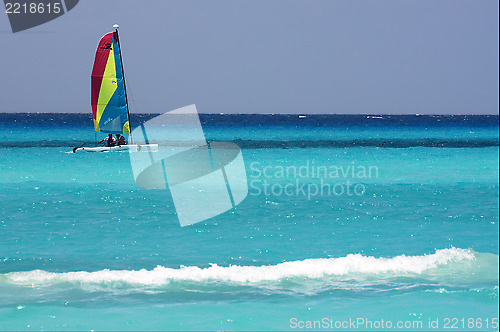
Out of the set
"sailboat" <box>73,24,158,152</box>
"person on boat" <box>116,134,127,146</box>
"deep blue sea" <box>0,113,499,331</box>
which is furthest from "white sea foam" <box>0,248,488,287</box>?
"person on boat" <box>116,134,127,146</box>

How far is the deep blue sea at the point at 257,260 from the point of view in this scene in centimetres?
866

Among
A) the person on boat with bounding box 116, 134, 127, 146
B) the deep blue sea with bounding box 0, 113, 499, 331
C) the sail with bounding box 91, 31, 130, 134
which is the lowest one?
the deep blue sea with bounding box 0, 113, 499, 331

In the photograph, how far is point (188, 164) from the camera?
37.1 metres

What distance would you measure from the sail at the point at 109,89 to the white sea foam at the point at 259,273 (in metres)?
24.7

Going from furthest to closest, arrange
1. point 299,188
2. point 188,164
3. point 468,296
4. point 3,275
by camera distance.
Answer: point 188,164
point 299,188
point 3,275
point 468,296

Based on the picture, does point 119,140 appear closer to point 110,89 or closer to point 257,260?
point 110,89

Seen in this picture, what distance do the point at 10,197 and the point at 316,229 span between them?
1166 centimetres

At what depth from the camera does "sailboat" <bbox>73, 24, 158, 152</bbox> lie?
3409 centimetres

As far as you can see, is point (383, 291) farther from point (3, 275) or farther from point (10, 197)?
point (10, 197)

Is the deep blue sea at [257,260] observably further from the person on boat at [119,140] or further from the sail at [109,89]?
the person on boat at [119,140]

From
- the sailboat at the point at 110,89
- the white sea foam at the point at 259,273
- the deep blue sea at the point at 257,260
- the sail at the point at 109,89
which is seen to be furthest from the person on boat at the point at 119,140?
the white sea foam at the point at 259,273

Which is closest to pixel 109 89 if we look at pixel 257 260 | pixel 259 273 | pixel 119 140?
pixel 119 140

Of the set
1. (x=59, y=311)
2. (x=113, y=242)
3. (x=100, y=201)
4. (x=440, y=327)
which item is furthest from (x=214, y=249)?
(x=100, y=201)

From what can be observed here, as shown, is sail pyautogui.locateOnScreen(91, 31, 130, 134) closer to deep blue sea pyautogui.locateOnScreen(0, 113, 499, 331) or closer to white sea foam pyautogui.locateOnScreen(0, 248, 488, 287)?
deep blue sea pyautogui.locateOnScreen(0, 113, 499, 331)
